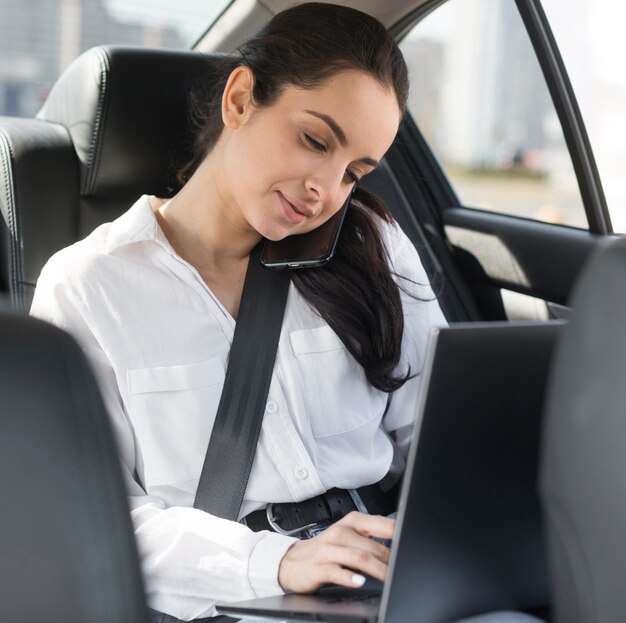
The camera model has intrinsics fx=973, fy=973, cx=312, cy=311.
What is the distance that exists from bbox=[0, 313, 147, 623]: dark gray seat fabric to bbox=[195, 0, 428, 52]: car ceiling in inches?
58.6

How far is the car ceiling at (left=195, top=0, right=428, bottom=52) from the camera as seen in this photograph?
1.96 metres

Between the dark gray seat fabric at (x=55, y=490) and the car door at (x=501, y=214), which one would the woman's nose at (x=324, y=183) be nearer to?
the car door at (x=501, y=214)

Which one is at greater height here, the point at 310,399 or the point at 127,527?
the point at 127,527

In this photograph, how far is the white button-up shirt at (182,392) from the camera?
1.21 metres

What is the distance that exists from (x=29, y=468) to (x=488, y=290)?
174cm

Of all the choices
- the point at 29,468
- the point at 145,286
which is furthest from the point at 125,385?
the point at 29,468

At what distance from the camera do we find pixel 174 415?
1349 mm

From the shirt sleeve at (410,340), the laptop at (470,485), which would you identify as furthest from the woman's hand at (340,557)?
the shirt sleeve at (410,340)

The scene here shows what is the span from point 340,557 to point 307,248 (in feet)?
2.07

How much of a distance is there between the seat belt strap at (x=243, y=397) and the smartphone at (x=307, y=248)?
0.04m

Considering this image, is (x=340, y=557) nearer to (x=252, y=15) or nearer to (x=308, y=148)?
(x=308, y=148)

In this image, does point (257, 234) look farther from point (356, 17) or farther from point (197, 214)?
point (356, 17)

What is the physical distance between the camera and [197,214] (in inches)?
59.2

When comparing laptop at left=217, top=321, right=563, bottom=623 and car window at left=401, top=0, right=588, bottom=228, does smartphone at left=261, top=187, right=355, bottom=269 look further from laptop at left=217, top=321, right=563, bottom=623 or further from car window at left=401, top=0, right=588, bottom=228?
car window at left=401, top=0, right=588, bottom=228
